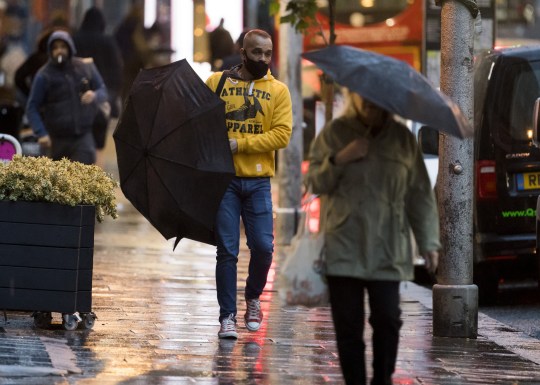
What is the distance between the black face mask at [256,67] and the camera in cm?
927

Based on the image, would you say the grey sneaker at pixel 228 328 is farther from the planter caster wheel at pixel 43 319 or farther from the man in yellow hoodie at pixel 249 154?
the planter caster wheel at pixel 43 319

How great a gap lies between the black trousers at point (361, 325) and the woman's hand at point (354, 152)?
1.72 feet

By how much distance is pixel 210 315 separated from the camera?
10.5m

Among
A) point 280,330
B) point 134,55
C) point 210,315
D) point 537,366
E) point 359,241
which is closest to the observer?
point 359,241

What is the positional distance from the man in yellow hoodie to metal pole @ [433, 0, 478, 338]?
1106 millimetres

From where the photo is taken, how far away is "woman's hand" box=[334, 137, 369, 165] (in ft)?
22.4

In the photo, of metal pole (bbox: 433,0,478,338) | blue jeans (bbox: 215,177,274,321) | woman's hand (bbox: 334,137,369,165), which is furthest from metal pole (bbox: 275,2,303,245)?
woman's hand (bbox: 334,137,369,165)

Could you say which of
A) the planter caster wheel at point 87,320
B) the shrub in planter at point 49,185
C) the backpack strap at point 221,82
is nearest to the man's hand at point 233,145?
the backpack strap at point 221,82

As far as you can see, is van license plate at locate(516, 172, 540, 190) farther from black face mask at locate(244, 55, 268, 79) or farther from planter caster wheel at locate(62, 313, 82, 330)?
planter caster wheel at locate(62, 313, 82, 330)

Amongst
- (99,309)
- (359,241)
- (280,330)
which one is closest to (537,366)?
(280,330)

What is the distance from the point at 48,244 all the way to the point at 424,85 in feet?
10.1

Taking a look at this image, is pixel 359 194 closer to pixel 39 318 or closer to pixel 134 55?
pixel 39 318

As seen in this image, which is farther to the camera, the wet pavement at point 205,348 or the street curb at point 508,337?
the street curb at point 508,337

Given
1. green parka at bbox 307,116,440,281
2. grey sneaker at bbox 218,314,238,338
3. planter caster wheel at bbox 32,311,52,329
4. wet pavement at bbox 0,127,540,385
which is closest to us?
green parka at bbox 307,116,440,281
